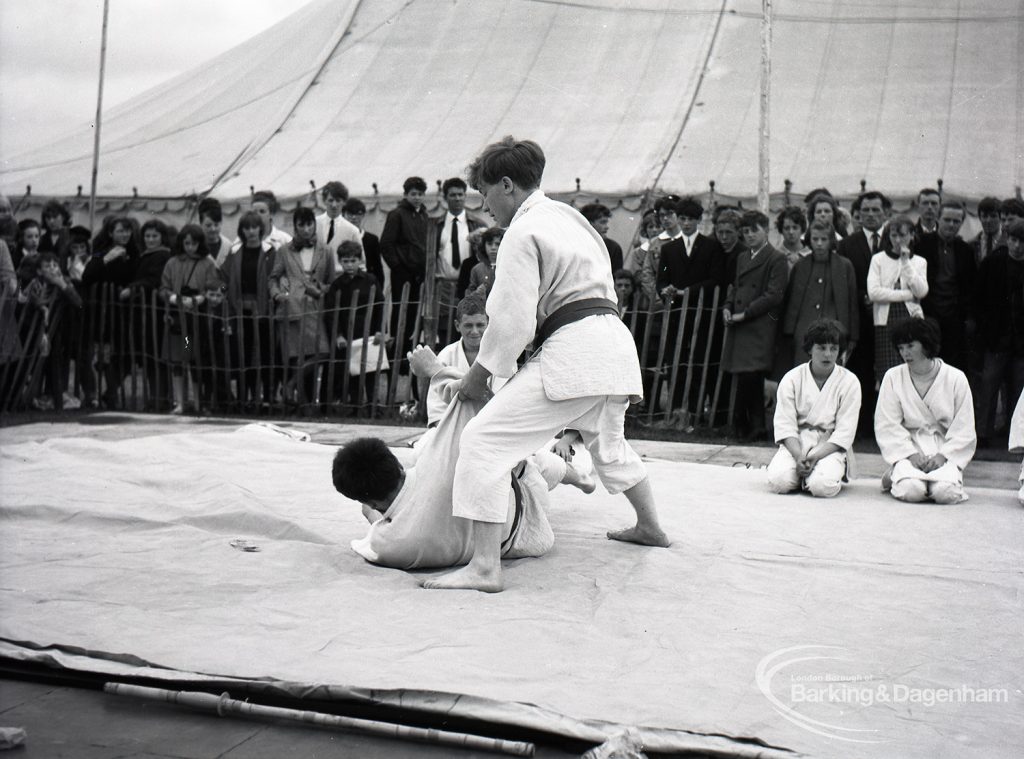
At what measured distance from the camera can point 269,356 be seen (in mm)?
9102

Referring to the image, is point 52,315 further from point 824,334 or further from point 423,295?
point 824,334

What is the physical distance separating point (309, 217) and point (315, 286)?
0.51 m

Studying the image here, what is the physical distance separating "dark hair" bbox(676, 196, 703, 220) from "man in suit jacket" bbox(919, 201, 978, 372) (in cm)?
152

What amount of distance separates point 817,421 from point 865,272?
2.02 metres

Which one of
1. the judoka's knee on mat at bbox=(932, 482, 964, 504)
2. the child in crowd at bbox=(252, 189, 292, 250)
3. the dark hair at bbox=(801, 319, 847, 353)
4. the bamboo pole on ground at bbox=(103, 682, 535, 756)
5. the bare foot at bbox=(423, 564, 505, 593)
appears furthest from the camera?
the child in crowd at bbox=(252, 189, 292, 250)

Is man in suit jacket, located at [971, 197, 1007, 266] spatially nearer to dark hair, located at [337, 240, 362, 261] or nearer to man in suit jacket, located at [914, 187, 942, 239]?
man in suit jacket, located at [914, 187, 942, 239]

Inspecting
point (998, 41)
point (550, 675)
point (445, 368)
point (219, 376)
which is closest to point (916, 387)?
point (445, 368)

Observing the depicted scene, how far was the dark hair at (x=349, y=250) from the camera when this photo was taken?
343 inches

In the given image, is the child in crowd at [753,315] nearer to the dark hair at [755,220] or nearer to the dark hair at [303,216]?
the dark hair at [755,220]

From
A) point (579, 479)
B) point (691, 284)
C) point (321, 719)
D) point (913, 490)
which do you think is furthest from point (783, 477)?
point (321, 719)

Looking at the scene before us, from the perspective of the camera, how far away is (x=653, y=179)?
10.3 meters

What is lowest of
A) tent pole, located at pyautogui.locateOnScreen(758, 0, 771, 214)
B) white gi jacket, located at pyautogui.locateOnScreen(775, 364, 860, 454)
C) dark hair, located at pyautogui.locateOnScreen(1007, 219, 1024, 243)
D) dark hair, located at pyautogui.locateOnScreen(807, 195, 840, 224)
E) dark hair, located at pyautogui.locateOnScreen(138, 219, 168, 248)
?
white gi jacket, located at pyautogui.locateOnScreen(775, 364, 860, 454)

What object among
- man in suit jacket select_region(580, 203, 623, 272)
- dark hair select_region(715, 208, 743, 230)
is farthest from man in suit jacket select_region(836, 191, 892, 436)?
man in suit jacket select_region(580, 203, 623, 272)

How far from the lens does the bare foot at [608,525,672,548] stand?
14.9ft
